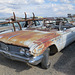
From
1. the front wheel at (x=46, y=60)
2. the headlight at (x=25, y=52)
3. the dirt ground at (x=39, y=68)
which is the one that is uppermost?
the headlight at (x=25, y=52)

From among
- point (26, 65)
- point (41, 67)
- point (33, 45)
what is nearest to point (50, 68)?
point (41, 67)

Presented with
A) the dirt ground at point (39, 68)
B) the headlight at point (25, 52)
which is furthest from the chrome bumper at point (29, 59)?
the dirt ground at point (39, 68)

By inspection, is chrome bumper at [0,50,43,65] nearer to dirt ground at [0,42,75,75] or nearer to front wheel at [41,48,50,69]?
front wheel at [41,48,50,69]

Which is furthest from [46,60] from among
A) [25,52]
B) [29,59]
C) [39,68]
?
[25,52]

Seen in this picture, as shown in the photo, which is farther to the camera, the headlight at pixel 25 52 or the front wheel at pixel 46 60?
the front wheel at pixel 46 60

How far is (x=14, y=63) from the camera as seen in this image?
3.64m

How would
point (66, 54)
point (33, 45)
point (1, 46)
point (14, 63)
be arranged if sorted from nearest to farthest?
1. point (33, 45)
2. point (1, 46)
3. point (14, 63)
4. point (66, 54)

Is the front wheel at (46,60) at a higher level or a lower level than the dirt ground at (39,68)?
higher

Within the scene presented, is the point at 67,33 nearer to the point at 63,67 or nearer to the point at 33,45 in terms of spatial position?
the point at 63,67

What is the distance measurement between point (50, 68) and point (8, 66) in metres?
1.46

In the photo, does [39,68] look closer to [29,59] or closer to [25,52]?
[29,59]

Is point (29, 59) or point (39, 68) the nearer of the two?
point (29, 59)

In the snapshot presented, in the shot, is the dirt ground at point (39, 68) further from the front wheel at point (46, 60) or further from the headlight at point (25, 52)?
the headlight at point (25, 52)

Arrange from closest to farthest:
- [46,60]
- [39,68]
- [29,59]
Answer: [29,59]
[46,60]
[39,68]
